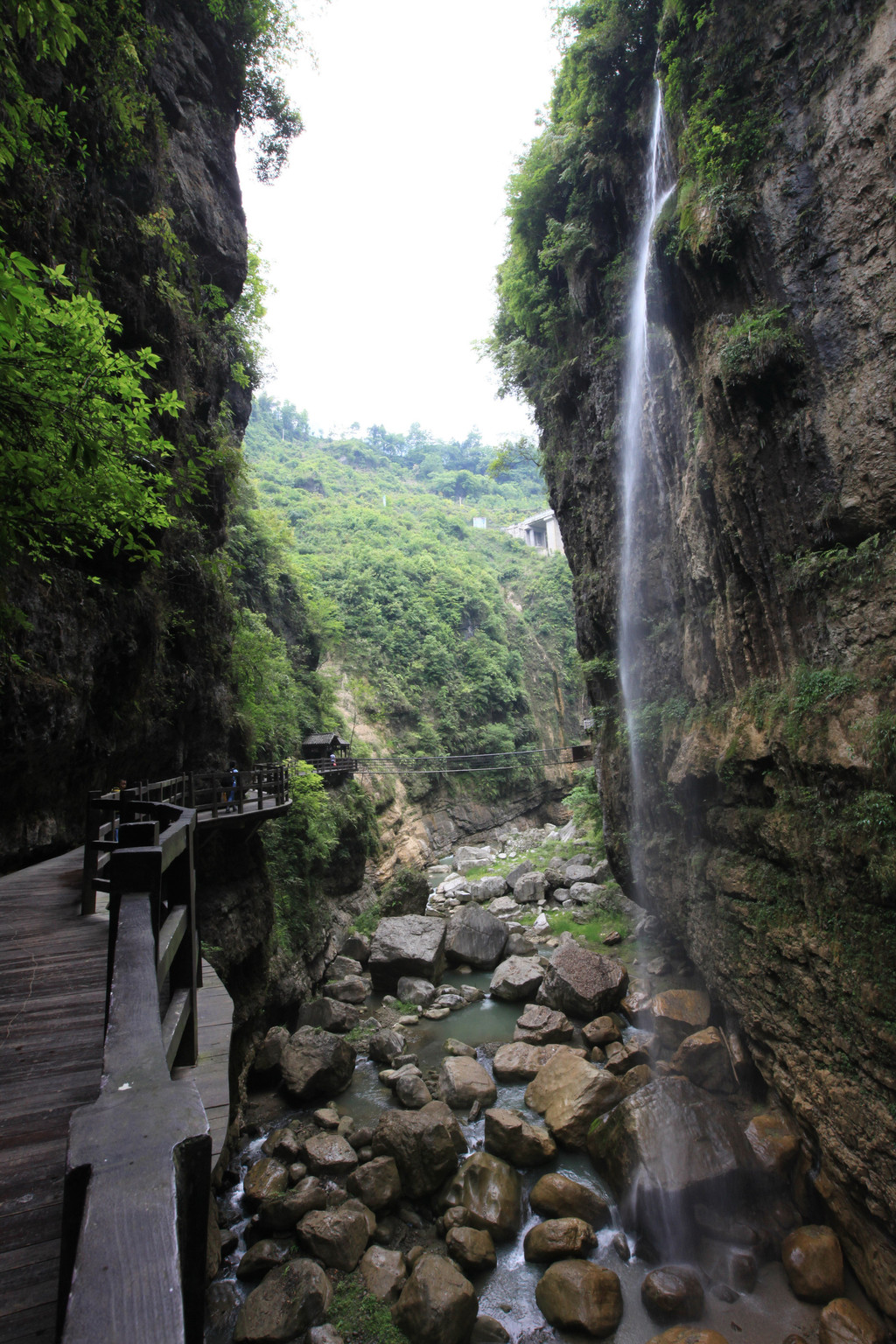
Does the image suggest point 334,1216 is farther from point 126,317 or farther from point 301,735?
point 301,735

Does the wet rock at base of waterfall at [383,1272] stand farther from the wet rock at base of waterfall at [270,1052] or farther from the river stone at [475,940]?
the river stone at [475,940]

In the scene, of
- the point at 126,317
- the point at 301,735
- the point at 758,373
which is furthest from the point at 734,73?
the point at 301,735

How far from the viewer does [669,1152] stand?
771 centimetres

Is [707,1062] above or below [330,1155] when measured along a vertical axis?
above

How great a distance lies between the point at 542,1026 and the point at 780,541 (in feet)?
32.9

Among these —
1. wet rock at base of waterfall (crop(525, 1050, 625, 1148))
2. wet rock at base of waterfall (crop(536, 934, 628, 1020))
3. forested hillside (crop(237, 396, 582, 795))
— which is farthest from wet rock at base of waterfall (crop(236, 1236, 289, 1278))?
forested hillside (crop(237, 396, 582, 795))

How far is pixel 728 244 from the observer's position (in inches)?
334

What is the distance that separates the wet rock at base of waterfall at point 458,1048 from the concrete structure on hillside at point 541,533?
49.2m

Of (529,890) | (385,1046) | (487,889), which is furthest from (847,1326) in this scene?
(487,889)

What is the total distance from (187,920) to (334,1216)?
20.4 feet

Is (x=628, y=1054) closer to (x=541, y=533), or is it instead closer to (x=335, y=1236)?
(x=335, y=1236)

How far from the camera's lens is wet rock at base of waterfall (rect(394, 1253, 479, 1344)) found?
6.14m

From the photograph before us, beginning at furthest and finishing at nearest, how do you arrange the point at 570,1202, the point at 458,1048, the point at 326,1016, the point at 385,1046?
the point at 326,1016, the point at 458,1048, the point at 385,1046, the point at 570,1202

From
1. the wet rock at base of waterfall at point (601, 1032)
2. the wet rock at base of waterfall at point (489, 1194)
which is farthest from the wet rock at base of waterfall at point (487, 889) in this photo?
the wet rock at base of waterfall at point (489, 1194)
